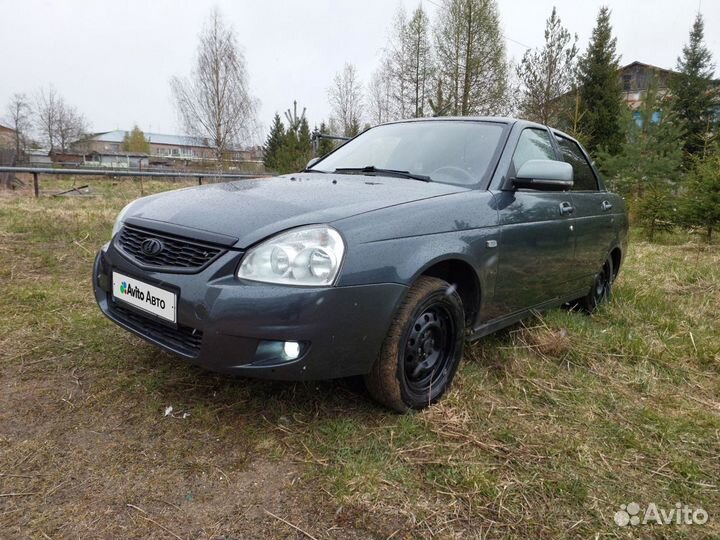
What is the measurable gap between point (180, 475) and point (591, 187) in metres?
3.46

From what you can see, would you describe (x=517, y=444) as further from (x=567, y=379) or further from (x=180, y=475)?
(x=180, y=475)

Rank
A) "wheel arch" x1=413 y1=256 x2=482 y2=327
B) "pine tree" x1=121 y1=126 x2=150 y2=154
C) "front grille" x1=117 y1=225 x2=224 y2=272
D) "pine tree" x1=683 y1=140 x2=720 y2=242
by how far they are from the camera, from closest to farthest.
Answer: "front grille" x1=117 y1=225 x2=224 y2=272
"wheel arch" x1=413 y1=256 x2=482 y2=327
"pine tree" x1=683 y1=140 x2=720 y2=242
"pine tree" x1=121 y1=126 x2=150 y2=154

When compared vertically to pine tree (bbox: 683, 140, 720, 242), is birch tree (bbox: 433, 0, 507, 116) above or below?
above

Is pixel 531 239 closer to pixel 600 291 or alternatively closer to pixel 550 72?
pixel 600 291

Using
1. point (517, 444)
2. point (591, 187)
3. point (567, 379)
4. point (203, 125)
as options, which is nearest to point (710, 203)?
point (591, 187)

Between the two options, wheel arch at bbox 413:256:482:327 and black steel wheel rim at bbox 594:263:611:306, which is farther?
black steel wheel rim at bbox 594:263:611:306

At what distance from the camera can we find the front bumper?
172 cm

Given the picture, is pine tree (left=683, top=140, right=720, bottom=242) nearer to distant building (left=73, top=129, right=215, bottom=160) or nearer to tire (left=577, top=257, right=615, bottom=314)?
tire (left=577, top=257, right=615, bottom=314)

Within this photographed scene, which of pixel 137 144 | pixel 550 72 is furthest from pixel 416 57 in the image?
pixel 137 144

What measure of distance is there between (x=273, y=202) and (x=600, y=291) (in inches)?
123

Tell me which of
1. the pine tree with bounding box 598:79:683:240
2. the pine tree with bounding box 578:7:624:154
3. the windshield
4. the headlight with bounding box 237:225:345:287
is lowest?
the headlight with bounding box 237:225:345:287

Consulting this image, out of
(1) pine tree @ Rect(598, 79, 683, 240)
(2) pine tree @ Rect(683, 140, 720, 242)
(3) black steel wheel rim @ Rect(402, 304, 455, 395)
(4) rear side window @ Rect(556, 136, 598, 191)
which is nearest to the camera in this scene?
(3) black steel wheel rim @ Rect(402, 304, 455, 395)

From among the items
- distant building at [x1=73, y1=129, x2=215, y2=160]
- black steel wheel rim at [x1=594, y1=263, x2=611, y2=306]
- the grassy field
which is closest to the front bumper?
the grassy field

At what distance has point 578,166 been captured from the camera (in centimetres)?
364
